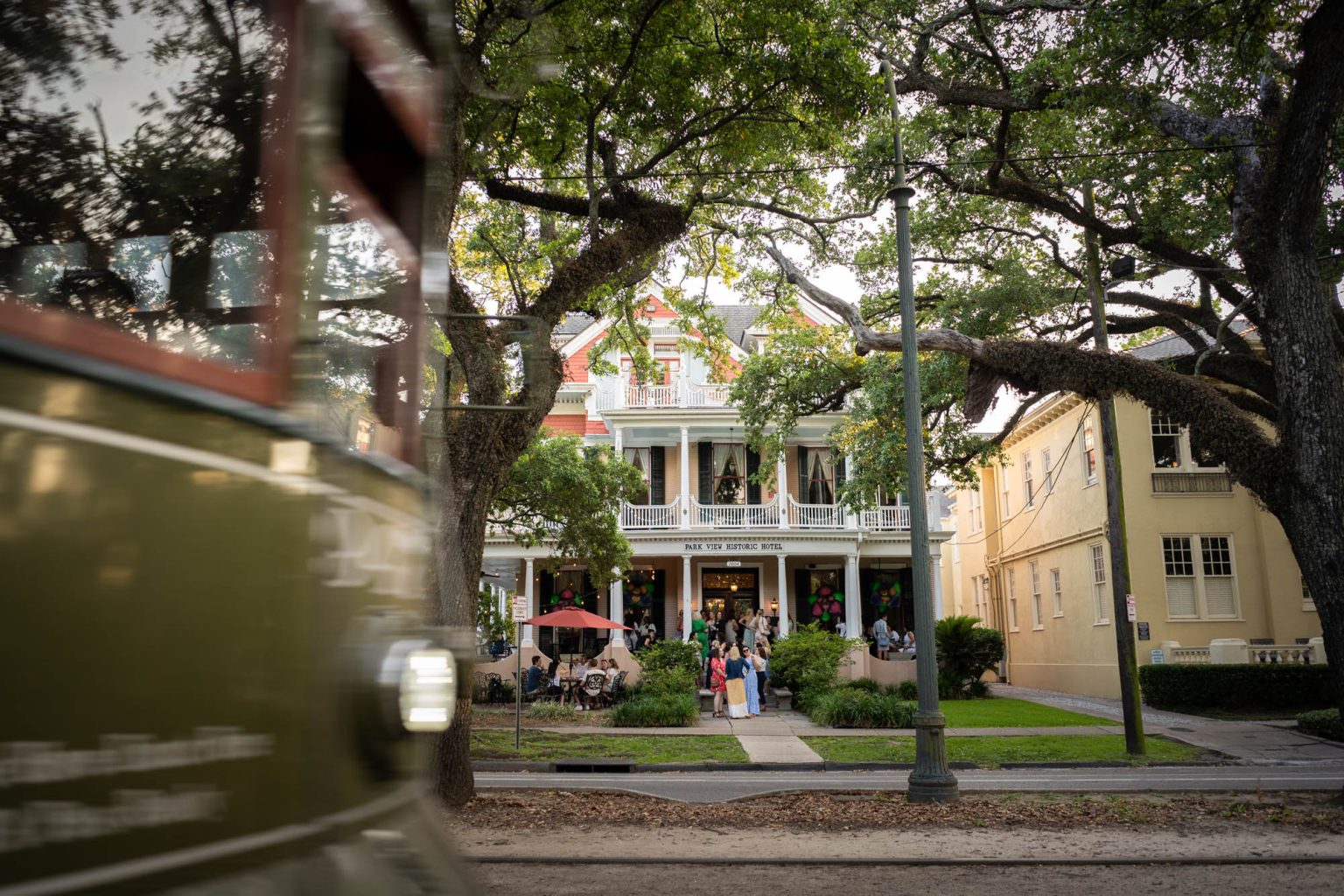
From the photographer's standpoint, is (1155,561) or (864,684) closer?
(864,684)

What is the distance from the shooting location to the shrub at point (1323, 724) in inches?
663

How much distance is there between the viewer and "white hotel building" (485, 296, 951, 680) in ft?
101

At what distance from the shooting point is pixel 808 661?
23.4 metres

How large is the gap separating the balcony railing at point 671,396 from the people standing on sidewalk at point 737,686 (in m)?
11.6

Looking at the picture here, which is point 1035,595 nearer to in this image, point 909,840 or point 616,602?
point 616,602

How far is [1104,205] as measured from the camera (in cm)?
1584

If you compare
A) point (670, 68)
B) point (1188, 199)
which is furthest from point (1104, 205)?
point (670, 68)

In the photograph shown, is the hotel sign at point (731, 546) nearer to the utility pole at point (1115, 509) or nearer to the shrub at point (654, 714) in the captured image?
the shrub at point (654, 714)

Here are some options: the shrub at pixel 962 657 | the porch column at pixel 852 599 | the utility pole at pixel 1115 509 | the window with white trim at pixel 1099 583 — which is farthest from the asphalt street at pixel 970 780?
the porch column at pixel 852 599

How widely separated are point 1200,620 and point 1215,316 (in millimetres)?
11718

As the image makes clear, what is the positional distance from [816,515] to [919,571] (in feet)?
67.8

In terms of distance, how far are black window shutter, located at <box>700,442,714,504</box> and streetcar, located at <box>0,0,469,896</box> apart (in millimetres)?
30829

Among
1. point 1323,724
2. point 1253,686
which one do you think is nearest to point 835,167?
point 1323,724

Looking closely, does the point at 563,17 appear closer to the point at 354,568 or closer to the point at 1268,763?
the point at 354,568
